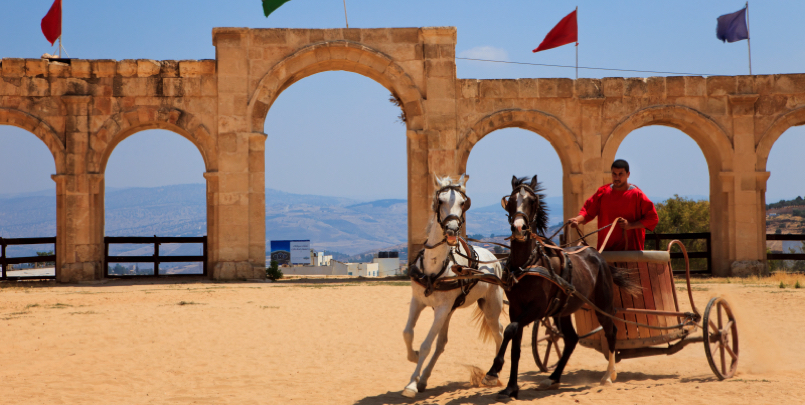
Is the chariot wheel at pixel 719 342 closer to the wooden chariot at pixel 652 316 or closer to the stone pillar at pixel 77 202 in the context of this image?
the wooden chariot at pixel 652 316

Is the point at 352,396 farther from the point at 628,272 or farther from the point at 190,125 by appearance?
the point at 190,125

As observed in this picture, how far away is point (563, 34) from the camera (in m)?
18.4

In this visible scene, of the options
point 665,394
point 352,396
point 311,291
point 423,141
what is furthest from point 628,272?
point 423,141

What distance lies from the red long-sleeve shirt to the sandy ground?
1.38 metres

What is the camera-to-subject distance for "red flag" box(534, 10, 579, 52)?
18.3 meters

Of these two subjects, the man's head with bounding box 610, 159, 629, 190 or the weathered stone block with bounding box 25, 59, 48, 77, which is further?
the weathered stone block with bounding box 25, 59, 48, 77

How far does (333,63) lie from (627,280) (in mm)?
12240

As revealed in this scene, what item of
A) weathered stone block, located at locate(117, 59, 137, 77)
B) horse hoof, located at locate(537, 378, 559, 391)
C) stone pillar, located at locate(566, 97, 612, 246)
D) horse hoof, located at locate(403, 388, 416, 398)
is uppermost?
weathered stone block, located at locate(117, 59, 137, 77)

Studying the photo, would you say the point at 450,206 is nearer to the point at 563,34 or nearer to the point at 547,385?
the point at 547,385

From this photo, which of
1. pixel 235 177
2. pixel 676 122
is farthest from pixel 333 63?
pixel 676 122

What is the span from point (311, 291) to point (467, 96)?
258 inches

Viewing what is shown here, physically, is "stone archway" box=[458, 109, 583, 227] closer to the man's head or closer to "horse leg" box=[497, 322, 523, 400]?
the man's head

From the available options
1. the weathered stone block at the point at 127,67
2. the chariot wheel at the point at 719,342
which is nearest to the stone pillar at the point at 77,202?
the weathered stone block at the point at 127,67

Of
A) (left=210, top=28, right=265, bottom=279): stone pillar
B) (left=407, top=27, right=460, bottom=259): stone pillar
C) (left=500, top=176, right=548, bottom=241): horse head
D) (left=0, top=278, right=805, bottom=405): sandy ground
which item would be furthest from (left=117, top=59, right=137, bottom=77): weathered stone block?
(left=500, top=176, right=548, bottom=241): horse head
